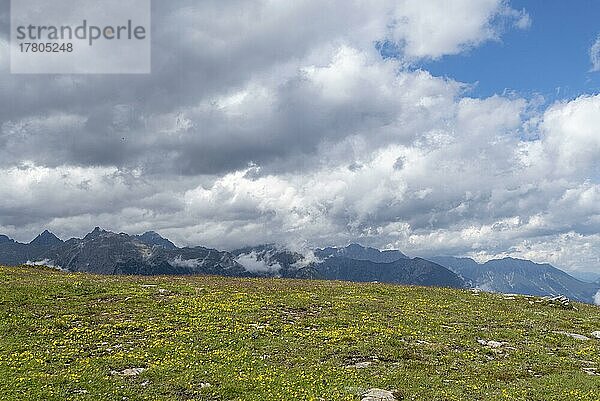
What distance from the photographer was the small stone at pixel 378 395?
22.3 metres

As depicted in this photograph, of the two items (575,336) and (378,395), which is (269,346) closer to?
(378,395)

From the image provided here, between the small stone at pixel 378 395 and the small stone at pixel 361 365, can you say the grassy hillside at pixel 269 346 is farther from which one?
the small stone at pixel 378 395

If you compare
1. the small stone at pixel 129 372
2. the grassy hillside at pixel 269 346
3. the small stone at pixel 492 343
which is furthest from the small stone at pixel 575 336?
the small stone at pixel 129 372

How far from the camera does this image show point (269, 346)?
29.3 m

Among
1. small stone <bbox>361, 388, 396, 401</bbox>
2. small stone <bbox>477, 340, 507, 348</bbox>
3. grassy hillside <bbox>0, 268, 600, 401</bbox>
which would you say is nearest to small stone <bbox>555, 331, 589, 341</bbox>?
grassy hillside <bbox>0, 268, 600, 401</bbox>

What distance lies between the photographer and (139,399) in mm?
21594

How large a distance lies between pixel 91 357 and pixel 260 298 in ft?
59.7

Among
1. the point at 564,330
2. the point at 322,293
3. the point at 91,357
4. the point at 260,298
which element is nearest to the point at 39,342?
the point at 91,357

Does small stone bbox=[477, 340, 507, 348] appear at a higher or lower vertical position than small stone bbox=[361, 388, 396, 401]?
higher

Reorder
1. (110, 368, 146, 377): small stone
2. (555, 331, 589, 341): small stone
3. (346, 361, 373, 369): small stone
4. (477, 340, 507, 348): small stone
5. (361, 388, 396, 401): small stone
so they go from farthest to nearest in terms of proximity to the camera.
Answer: (555, 331, 589, 341): small stone < (477, 340, 507, 348): small stone < (346, 361, 373, 369): small stone < (110, 368, 146, 377): small stone < (361, 388, 396, 401): small stone

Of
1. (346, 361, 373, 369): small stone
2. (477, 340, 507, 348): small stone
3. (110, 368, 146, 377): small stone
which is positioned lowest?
(477, 340, 507, 348): small stone

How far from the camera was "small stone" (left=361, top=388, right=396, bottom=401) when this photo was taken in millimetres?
22281

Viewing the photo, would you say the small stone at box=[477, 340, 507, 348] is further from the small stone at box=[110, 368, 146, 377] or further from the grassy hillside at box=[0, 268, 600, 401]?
the small stone at box=[110, 368, 146, 377]

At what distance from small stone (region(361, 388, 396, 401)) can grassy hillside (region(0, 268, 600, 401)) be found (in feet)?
1.57
